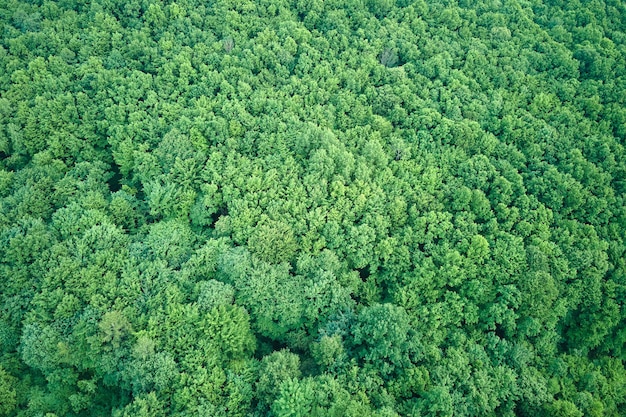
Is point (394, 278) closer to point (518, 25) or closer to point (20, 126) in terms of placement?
point (518, 25)

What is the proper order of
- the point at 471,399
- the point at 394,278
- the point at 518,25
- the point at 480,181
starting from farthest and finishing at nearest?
the point at 518,25
the point at 480,181
the point at 394,278
the point at 471,399

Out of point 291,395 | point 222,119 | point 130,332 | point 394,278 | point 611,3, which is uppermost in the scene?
point 611,3

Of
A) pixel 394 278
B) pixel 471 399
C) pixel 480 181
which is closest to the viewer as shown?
pixel 471 399

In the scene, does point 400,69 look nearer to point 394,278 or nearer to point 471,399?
point 394,278

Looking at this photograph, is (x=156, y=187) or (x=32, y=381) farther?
(x=156, y=187)

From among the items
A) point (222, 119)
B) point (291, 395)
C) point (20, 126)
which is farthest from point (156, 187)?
point (291, 395)

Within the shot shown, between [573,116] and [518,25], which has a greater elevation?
[518,25]
